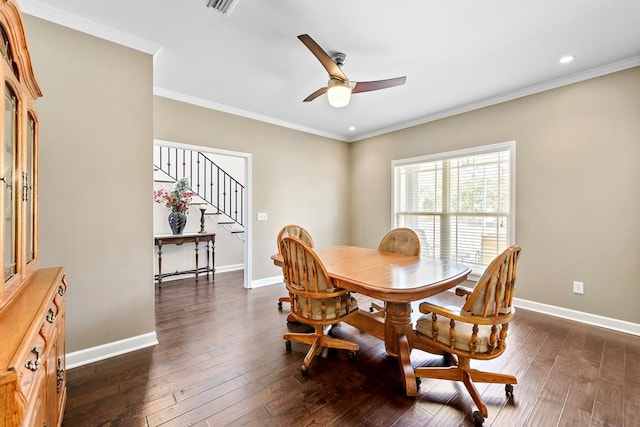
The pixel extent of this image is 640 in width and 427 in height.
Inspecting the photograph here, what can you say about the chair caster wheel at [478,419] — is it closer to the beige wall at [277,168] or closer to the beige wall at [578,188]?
the beige wall at [578,188]

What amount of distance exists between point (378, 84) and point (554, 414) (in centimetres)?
269

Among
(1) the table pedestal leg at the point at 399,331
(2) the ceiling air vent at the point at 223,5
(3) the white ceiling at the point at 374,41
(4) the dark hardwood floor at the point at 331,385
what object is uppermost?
(3) the white ceiling at the point at 374,41

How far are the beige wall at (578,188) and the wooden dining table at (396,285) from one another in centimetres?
175

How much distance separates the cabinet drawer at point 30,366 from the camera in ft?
2.43

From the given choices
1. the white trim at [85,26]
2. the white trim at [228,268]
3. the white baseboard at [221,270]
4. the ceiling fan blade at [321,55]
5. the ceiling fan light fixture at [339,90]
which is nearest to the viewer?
the ceiling fan blade at [321,55]

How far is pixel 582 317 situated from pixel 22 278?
15.3 ft

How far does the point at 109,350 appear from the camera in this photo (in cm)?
227

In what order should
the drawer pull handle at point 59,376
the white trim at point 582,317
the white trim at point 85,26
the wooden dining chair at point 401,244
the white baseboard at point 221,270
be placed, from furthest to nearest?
the white baseboard at point 221,270 < the wooden dining chair at point 401,244 < the white trim at point 582,317 < the white trim at point 85,26 < the drawer pull handle at point 59,376

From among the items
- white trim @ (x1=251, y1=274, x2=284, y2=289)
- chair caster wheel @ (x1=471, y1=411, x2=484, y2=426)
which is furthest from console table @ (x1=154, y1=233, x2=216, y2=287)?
chair caster wheel @ (x1=471, y1=411, x2=484, y2=426)

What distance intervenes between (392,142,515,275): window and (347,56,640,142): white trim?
0.58 meters

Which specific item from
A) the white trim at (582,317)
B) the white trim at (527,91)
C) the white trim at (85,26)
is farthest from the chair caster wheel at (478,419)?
the white trim at (85,26)

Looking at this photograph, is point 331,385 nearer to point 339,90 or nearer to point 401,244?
point 401,244

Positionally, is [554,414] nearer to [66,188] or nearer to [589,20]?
[589,20]

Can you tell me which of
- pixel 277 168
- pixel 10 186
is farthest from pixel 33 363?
pixel 277 168
